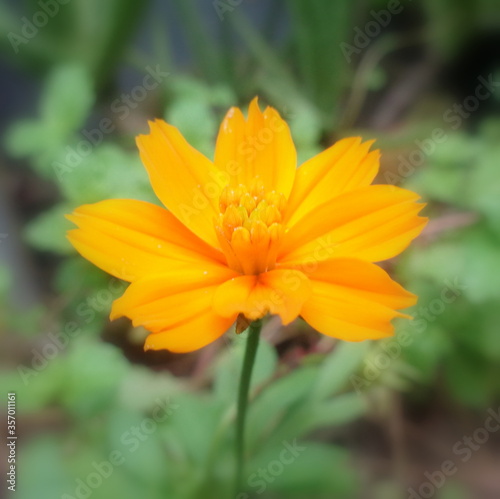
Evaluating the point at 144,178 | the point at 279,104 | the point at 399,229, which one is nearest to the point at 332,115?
the point at 279,104

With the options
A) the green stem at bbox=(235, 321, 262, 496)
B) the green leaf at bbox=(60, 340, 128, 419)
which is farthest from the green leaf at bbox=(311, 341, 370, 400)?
the green leaf at bbox=(60, 340, 128, 419)

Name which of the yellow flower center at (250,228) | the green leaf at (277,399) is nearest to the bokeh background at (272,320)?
the green leaf at (277,399)

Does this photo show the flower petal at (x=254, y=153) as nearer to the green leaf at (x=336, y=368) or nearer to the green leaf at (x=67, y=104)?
the green leaf at (x=336, y=368)

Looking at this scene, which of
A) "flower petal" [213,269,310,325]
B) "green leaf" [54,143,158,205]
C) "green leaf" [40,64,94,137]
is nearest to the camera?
"flower petal" [213,269,310,325]

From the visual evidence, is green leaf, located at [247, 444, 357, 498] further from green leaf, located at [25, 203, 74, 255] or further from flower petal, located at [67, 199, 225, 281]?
green leaf, located at [25, 203, 74, 255]

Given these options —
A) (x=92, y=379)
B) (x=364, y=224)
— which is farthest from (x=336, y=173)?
(x=92, y=379)
